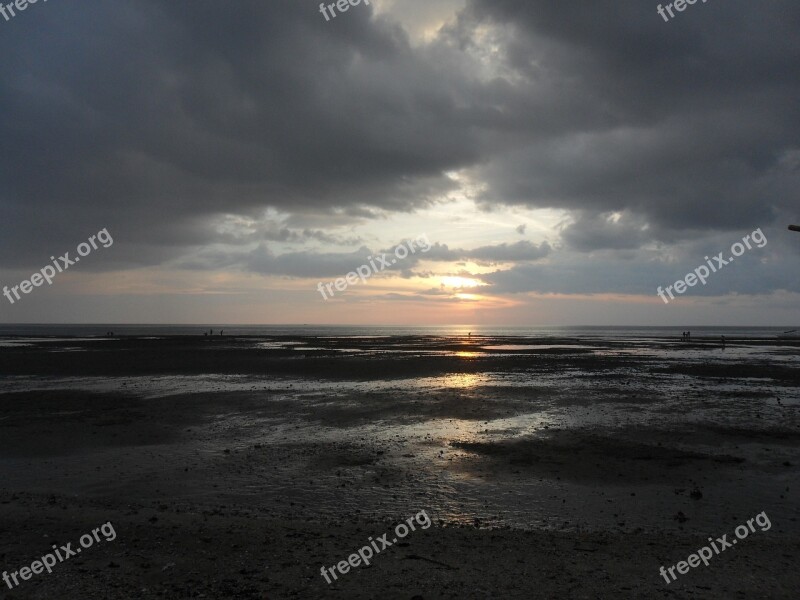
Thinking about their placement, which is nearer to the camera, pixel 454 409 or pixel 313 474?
pixel 313 474

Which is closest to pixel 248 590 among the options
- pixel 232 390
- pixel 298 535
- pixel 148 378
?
pixel 298 535

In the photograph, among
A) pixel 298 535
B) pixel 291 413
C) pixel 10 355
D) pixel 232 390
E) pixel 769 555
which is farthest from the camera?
pixel 10 355

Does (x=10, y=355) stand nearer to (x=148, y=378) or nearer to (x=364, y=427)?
(x=148, y=378)

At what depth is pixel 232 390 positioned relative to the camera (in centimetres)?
2867

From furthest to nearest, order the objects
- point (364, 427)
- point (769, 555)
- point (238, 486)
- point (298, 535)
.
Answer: point (364, 427)
point (238, 486)
point (298, 535)
point (769, 555)

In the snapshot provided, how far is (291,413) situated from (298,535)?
13222 mm

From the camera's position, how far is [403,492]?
440 inches

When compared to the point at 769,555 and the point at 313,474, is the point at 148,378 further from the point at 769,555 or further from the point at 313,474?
the point at 769,555

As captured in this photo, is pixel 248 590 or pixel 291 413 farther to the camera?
pixel 291 413

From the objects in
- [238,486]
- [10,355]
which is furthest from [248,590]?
[10,355]

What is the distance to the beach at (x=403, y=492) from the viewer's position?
283 inches

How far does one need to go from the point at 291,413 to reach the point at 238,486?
10.00 metres

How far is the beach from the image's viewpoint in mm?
7188

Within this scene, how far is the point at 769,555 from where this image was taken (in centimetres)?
799
